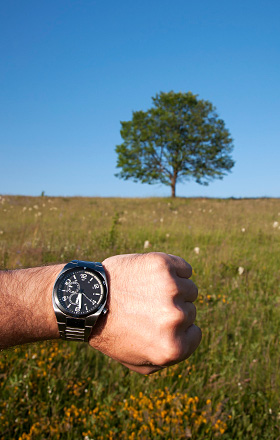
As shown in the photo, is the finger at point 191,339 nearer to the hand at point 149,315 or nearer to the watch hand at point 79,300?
the hand at point 149,315

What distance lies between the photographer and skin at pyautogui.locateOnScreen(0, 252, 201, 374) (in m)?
1.10

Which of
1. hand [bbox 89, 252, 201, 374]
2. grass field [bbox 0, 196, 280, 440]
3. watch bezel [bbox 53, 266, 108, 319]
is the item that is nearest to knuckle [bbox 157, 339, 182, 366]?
hand [bbox 89, 252, 201, 374]

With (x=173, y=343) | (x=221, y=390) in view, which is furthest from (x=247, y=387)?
(x=173, y=343)

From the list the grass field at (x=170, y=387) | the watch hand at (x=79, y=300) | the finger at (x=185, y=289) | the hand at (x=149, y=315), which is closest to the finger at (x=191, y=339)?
the hand at (x=149, y=315)

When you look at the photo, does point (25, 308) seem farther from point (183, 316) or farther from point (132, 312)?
point (183, 316)

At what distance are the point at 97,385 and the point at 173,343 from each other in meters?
1.92

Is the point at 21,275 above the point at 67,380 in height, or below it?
above

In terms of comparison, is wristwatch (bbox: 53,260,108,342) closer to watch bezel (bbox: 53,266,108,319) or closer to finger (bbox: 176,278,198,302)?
watch bezel (bbox: 53,266,108,319)

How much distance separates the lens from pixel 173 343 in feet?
3.54

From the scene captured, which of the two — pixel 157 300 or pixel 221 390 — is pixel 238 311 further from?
pixel 157 300

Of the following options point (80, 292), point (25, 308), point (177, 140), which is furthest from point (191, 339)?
point (177, 140)

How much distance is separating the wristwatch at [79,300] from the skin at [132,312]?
0.11ft

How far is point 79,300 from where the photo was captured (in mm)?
1267

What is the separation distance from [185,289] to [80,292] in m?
0.42
